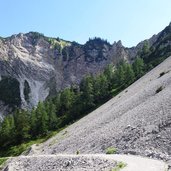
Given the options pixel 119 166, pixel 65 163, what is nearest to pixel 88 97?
pixel 65 163

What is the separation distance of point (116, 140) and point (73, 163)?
11070 mm

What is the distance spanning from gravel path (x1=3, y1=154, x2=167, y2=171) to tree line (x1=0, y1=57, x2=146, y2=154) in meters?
100

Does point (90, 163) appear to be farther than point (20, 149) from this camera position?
No

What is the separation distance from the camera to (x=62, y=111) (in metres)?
169

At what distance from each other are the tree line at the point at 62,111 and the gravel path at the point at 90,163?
100m

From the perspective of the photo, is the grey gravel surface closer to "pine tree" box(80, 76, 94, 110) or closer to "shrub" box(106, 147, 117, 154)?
"shrub" box(106, 147, 117, 154)

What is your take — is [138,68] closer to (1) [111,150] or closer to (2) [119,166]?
(1) [111,150]

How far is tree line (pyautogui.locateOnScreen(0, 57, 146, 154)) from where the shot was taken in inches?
5645

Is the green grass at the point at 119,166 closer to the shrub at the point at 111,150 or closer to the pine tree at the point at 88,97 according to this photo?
the shrub at the point at 111,150

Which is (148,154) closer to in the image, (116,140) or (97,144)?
(116,140)

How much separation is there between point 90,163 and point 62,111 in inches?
5356

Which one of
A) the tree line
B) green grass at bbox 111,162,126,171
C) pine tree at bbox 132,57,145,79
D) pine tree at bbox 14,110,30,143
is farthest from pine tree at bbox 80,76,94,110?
green grass at bbox 111,162,126,171

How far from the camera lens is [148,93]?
73.7 m

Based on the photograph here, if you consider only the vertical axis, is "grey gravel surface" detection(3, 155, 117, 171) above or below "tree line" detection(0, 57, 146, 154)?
below
